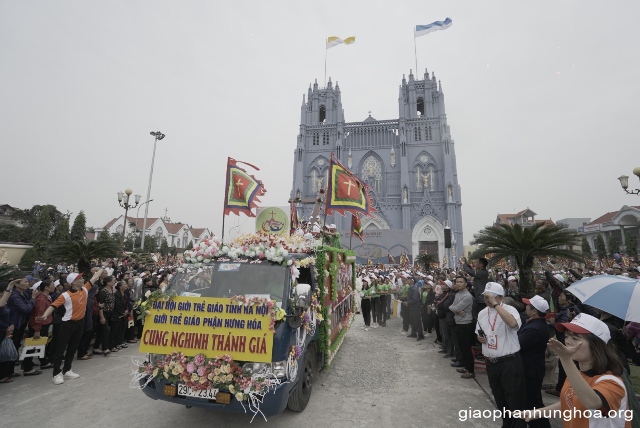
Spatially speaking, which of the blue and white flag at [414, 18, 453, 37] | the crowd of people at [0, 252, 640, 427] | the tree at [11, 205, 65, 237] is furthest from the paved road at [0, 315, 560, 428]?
the tree at [11, 205, 65, 237]

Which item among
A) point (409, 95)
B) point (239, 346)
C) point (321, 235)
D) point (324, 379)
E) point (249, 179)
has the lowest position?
point (324, 379)

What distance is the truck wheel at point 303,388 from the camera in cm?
446

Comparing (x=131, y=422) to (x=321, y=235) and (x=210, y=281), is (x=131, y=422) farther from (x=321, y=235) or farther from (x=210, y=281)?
(x=321, y=235)

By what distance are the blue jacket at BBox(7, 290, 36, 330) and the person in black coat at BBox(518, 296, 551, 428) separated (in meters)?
8.78

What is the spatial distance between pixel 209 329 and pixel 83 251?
8627 millimetres

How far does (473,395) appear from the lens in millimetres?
5438

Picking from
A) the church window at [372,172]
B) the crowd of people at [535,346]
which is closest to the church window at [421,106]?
the church window at [372,172]

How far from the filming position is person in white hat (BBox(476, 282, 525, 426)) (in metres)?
3.79

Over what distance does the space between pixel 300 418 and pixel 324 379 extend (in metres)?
1.69

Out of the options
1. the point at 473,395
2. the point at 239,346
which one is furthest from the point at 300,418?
the point at 473,395

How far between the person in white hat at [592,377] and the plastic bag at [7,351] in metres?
8.04

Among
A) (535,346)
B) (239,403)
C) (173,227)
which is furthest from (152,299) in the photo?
(173,227)

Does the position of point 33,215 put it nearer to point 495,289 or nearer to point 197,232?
point 197,232

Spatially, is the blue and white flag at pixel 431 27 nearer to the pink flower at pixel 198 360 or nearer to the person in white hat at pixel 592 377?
the person in white hat at pixel 592 377
